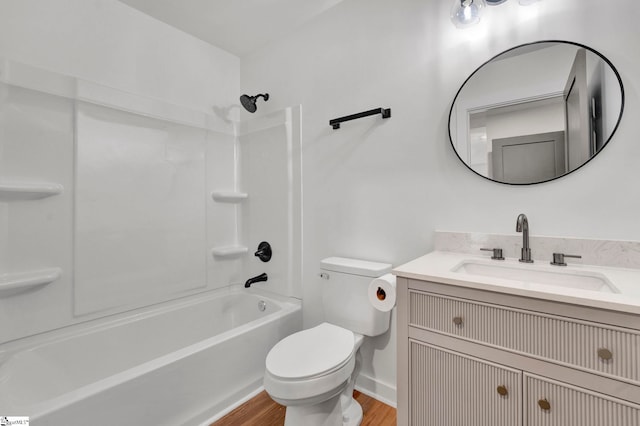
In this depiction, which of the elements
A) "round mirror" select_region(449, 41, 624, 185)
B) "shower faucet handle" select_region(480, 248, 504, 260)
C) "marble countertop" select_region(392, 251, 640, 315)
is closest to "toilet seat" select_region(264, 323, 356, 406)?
"marble countertop" select_region(392, 251, 640, 315)

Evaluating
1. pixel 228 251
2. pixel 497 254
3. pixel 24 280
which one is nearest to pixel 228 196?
pixel 228 251

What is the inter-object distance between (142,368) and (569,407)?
5.33 ft

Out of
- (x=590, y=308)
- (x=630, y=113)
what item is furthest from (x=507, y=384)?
(x=630, y=113)

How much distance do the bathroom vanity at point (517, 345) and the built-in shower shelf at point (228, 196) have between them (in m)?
1.68

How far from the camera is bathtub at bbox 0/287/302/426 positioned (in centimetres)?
120

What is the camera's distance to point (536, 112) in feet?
4.19

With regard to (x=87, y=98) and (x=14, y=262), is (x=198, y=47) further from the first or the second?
(x=14, y=262)

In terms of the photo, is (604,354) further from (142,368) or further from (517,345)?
(142,368)

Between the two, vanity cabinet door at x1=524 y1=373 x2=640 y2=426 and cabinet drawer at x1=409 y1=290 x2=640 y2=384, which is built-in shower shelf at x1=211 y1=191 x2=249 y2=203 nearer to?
cabinet drawer at x1=409 y1=290 x2=640 y2=384

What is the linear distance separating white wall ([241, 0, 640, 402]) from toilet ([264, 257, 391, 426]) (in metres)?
0.20

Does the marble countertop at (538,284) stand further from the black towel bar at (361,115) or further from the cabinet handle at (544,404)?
the black towel bar at (361,115)

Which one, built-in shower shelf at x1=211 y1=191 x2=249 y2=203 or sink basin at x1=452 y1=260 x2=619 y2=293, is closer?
sink basin at x1=452 y1=260 x2=619 y2=293

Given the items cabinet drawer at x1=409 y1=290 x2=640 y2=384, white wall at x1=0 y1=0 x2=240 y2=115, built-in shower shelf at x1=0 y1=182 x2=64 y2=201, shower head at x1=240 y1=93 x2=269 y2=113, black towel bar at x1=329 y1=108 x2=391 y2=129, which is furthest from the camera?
shower head at x1=240 y1=93 x2=269 y2=113

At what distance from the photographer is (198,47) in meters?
2.30
